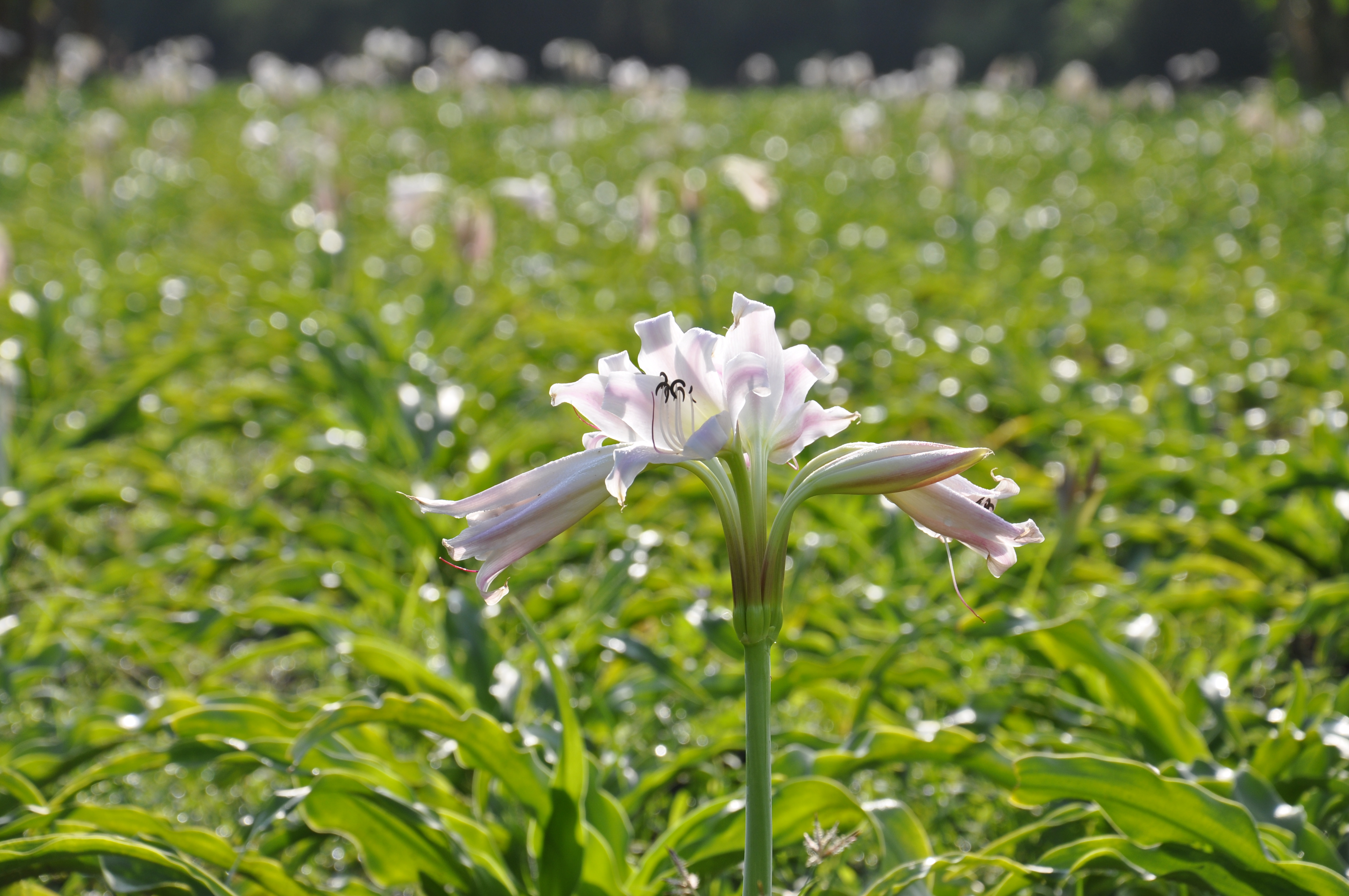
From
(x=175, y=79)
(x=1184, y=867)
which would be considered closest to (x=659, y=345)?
(x=1184, y=867)

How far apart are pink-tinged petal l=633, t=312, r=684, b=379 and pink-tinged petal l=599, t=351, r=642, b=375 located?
2cm

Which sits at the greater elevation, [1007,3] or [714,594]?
[1007,3]

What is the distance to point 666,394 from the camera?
3.43 ft

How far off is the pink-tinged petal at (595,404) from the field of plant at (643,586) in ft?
1.55

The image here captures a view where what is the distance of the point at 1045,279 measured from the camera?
5605 mm

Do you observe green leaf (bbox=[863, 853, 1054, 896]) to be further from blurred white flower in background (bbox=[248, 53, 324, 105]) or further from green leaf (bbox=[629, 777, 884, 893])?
blurred white flower in background (bbox=[248, 53, 324, 105])

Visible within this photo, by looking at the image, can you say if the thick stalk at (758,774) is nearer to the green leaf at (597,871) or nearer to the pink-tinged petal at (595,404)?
the pink-tinged petal at (595,404)

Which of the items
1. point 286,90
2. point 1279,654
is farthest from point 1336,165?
point 286,90

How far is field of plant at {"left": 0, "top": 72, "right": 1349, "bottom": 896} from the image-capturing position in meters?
1.57

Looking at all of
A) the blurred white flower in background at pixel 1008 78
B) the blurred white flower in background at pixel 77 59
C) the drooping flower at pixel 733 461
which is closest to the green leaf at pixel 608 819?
the drooping flower at pixel 733 461

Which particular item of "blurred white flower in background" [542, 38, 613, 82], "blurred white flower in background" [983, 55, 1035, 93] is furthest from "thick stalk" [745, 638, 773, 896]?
"blurred white flower in background" [542, 38, 613, 82]

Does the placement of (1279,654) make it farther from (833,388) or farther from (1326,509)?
(833,388)

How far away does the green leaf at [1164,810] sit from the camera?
4.43ft

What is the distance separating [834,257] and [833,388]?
230 cm
